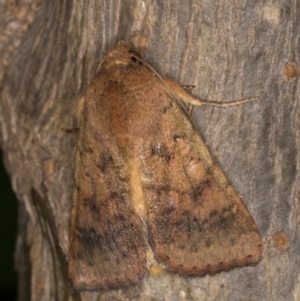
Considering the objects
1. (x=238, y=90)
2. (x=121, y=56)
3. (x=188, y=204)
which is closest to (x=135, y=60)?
(x=121, y=56)

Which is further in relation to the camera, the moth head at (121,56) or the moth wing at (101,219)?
the moth wing at (101,219)

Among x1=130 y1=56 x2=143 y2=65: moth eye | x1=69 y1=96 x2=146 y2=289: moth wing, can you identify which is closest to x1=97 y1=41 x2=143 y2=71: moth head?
x1=130 y1=56 x2=143 y2=65: moth eye

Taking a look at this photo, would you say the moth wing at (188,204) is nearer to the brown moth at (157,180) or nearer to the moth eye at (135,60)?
the brown moth at (157,180)

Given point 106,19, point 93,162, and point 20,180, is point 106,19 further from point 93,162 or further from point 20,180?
point 20,180

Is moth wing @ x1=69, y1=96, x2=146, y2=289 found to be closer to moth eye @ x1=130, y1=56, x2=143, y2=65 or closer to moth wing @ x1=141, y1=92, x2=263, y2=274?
moth wing @ x1=141, y1=92, x2=263, y2=274

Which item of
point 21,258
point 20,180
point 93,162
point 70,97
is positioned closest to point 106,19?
point 70,97

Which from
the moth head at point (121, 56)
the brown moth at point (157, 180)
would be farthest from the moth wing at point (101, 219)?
the moth head at point (121, 56)

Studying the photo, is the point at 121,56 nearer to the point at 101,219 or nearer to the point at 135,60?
the point at 135,60
